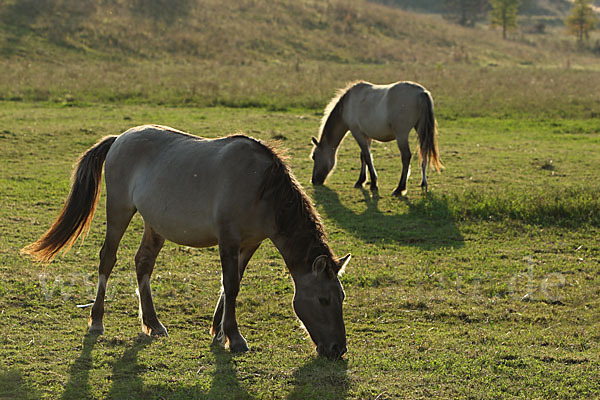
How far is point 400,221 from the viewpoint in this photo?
31.1 feet

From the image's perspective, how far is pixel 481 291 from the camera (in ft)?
22.4

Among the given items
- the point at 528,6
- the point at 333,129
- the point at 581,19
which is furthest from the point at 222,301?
the point at 528,6

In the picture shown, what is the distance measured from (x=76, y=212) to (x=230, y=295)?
174 cm

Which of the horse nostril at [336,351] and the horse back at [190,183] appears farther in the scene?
the horse back at [190,183]

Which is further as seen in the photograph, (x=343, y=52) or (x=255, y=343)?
(x=343, y=52)

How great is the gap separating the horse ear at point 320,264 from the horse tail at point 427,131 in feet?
21.8

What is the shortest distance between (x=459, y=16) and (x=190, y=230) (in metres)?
76.2

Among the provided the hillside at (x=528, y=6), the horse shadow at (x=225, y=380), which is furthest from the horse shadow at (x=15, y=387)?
the hillside at (x=528, y=6)

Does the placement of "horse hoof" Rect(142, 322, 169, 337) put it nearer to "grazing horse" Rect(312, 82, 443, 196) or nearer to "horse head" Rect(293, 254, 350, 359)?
"horse head" Rect(293, 254, 350, 359)

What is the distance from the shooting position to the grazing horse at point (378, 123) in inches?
430

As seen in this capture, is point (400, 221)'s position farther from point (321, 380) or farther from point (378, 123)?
→ point (321, 380)

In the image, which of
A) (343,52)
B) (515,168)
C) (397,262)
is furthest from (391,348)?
(343,52)

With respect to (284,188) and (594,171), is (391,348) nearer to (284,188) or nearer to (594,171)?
(284,188)

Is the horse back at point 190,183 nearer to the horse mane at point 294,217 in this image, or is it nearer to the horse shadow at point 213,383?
the horse mane at point 294,217
